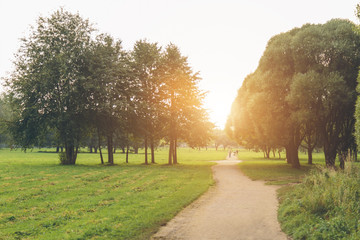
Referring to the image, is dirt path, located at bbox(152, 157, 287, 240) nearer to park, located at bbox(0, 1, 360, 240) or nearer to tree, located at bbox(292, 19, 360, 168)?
park, located at bbox(0, 1, 360, 240)

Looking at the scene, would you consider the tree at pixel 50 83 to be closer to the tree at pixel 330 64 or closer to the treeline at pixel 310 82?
the treeline at pixel 310 82

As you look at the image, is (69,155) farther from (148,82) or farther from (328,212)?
(328,212)

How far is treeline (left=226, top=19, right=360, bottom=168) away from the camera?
22.2m

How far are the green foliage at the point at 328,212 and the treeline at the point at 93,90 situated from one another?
2323 centimetres

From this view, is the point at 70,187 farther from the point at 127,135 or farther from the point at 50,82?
the point at 127,135

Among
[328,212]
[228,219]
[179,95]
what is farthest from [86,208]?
[179,95]

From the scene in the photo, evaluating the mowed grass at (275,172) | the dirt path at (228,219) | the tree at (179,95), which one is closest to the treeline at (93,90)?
the tree at (179,95)

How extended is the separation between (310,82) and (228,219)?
16.4 metres

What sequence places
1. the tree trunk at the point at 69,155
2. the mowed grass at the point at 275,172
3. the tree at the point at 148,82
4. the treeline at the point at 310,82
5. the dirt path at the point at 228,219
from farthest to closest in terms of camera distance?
the tree at the point at 148,82 < the tree trunk at the point at 69,155 < the treeline at the point at 310,82 < the mowed grass at the point at 275,172 < the dirt path at the point at 228,219

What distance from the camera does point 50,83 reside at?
28906 millimetres

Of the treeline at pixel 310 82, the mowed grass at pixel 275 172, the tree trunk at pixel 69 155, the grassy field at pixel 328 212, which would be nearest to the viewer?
the grassy field at pixel 328 212

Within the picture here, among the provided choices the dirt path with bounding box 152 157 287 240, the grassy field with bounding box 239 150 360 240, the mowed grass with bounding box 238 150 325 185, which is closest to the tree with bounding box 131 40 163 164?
the mowed grass with bounding box 238 150 325 185

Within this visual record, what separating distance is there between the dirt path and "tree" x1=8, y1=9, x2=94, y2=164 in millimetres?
20695

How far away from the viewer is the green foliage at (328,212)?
7.16 metres
